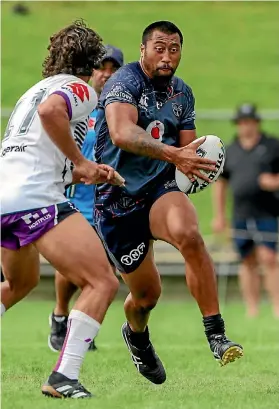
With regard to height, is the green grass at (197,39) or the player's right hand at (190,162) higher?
the player's right hand at (190,162)

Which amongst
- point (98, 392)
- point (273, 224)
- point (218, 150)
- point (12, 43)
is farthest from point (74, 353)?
point (12, 43)

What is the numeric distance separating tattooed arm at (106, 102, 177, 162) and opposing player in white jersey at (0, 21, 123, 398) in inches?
24.2

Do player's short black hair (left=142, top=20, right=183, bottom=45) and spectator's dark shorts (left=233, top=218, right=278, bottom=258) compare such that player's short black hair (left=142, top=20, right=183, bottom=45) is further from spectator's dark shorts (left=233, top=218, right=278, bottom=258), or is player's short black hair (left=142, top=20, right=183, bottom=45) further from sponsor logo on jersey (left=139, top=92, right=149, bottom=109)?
spectator's dark shorts (left=233, top=218, right=278, bottom=258)

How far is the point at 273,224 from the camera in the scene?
15945mm

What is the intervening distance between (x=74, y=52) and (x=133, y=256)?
1722 mm

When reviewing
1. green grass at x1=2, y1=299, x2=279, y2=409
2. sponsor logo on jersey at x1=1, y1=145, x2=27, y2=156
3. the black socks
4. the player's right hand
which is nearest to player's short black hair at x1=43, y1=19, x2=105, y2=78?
sponsor logo on jersey at x1=1, y1=145, x2=27, y2=156

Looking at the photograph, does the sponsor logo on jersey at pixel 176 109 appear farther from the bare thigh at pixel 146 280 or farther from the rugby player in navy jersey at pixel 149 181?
the bare thigh at pixel 146 280

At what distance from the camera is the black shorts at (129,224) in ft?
26.7

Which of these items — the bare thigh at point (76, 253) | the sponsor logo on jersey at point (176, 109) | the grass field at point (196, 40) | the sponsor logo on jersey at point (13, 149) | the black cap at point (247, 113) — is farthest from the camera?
the grass field at point (196, 40)

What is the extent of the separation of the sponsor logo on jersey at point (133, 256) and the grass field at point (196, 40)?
1910 cm

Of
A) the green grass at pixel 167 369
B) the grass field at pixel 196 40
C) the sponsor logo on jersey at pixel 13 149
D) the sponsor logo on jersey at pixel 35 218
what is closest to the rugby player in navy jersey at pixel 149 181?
the green grass at pixel 167 369

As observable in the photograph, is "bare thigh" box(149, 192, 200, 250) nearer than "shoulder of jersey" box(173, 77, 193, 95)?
Yes

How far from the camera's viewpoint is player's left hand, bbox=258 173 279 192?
15469 millimetres

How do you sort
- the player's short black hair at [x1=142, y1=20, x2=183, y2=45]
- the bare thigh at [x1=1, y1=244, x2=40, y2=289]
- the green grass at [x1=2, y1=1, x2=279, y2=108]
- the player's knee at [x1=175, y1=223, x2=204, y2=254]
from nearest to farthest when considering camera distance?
the bare thigh at [x1=1, y1=244, x2=40, y2=289] < the player's knee at [x1=175, y1=223, x2=204, y2=254] < the player's short black hair at [x1=142, y1=20, x2=183, y2=45] < the green grass at [x1=2, y1=1, x2=279, y2=108]
